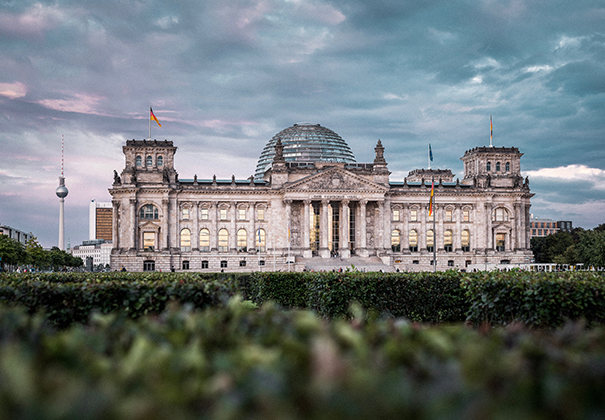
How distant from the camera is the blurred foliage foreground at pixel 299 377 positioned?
8.88ft

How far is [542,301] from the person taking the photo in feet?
49.5

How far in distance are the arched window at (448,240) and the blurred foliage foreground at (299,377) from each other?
87.6 m

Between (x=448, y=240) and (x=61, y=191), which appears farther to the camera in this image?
(x=61, y=191)

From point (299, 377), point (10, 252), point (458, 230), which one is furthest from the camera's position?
point (458, 230)

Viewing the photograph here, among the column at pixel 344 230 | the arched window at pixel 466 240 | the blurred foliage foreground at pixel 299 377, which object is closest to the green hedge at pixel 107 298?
the blurred foliage foreground at pixel 299 377

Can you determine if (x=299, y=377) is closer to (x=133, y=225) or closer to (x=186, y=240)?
(x=133, y=225)

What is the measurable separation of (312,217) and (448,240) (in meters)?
26.6

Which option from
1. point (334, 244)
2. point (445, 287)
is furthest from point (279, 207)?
point (445, 287)

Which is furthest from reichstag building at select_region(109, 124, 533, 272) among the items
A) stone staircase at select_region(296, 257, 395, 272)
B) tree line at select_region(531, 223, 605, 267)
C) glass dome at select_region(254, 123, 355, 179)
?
glass dome at select_region(254, 123, 355, 179)

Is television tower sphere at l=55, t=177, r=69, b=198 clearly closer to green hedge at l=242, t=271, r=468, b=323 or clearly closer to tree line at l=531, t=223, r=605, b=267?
tree line at l=531, t=223, r=605, b=267

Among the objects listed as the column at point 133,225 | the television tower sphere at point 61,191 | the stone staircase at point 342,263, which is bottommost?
the stone staircase at point 342,263

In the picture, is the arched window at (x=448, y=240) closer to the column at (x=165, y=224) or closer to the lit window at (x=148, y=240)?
the column at (x=165, y=224)

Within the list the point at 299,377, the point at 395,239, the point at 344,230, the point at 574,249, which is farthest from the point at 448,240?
the point at 299,377

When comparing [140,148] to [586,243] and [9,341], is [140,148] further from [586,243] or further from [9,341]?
[9,341]
